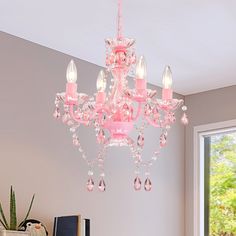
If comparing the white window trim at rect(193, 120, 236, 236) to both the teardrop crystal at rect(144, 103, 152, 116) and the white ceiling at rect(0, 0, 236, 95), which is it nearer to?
the white ceiling at rect(0, 0, 236, 95)

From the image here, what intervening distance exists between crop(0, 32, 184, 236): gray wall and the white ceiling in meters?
0.14

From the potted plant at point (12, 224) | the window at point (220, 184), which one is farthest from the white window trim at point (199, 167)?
the potted plant at point (12, 224)

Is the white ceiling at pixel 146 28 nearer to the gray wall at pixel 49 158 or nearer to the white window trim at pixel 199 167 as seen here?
the gray wall at pixel 49 158

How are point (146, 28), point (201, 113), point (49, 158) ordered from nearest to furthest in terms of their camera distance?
1. point (146, 28)
2. point (49, 158)
3. point (201, 113)

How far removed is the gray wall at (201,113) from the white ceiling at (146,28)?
39 centimetres

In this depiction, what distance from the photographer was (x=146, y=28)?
125 inches

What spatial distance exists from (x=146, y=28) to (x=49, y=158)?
3.53ft

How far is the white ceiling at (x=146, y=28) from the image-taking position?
114 inches

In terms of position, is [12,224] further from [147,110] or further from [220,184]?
[220,184]

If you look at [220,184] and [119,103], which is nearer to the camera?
[119,103]

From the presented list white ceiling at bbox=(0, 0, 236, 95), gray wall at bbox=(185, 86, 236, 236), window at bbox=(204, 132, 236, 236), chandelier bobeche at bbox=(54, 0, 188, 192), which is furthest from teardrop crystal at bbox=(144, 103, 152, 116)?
window at bbox=(204, 132, 236, 236)

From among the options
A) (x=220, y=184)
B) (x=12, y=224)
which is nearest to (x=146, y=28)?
(x=12, y=224)

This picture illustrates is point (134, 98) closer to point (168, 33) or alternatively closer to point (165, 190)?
point (168, 33)

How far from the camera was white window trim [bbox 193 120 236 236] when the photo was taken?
4348mm
